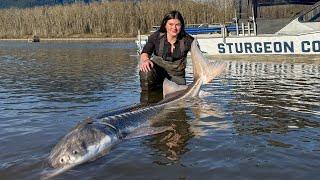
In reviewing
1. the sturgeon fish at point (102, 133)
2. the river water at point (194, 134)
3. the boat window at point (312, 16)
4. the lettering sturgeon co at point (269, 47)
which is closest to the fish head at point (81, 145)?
the sturgeon fish at point (102, 133)

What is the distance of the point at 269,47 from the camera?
2111 cm

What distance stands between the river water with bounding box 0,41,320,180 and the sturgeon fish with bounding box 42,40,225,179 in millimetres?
106

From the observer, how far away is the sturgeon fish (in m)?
4.94

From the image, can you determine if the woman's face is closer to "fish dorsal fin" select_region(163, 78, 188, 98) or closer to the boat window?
"fish dorsal fin" select_region(163, 78, 188, 98)

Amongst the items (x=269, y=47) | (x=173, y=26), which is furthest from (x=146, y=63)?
(x=269, y=47)

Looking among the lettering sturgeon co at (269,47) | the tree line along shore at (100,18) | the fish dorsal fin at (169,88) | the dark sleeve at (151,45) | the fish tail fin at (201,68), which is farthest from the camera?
the tree line along shore at (100,18)

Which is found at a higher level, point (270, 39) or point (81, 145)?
point (270, 39)

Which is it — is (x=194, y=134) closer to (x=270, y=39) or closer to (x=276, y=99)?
(x=276, y=99)

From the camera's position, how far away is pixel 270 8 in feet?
77.6

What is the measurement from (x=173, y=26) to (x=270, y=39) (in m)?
13.6

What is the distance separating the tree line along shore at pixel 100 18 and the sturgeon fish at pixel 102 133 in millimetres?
59635

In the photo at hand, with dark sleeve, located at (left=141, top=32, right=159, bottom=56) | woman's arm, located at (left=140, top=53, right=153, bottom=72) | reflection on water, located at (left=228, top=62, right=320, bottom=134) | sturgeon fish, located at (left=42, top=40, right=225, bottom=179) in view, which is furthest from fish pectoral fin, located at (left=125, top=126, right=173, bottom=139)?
dark sleeve, located at (left=141, top=32, right=159, bottom=56)

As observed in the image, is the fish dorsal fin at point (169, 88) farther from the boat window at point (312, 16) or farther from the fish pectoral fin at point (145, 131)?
the boat window at point (312, 16)

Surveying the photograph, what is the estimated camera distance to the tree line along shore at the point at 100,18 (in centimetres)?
7100
